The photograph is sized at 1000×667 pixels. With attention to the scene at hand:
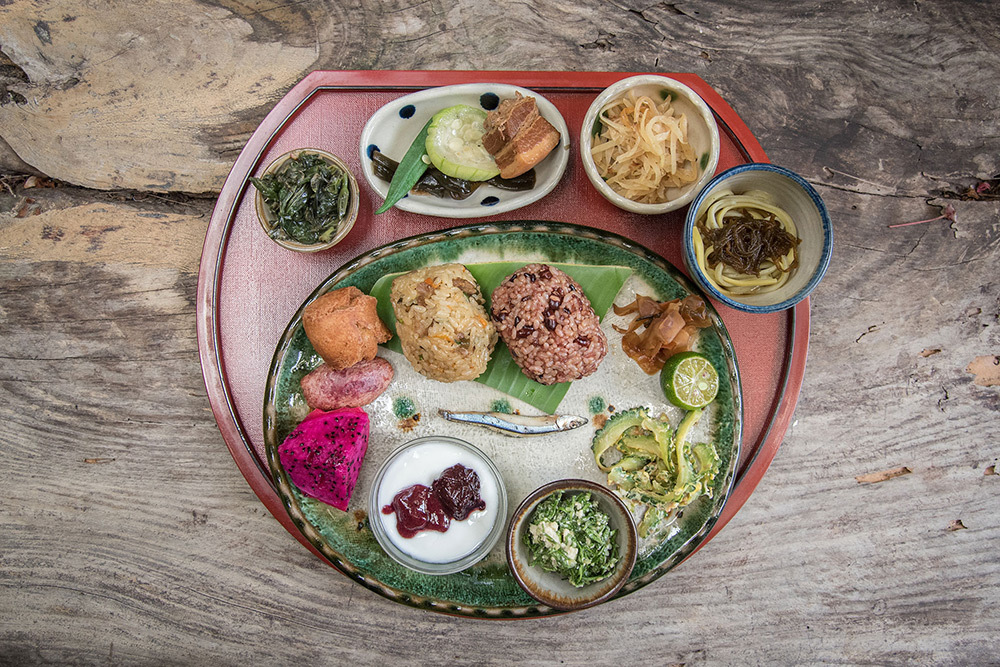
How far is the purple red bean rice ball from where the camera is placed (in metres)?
2.69

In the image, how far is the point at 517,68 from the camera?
3449 mm

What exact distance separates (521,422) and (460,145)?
1421 millimetres

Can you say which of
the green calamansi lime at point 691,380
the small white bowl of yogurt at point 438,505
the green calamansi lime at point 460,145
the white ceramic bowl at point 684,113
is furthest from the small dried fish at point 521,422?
the green calamansi lime at point 460,145

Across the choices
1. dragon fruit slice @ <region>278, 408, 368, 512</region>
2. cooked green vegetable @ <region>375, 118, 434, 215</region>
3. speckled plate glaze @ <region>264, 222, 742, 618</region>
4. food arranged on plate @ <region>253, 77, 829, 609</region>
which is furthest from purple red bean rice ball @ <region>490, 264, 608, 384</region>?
dragon fruit slice @ <region>278, 408, 368, 512</region>

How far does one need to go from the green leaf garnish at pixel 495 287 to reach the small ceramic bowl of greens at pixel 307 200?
1.22 ft

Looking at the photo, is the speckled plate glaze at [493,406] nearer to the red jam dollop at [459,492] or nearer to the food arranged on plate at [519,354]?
the food arranged on plate at [519,354]

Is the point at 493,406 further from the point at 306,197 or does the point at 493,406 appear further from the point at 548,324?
the point at 306,197

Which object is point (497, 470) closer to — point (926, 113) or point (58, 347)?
point (58, 347)

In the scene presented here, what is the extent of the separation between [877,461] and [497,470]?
233cm

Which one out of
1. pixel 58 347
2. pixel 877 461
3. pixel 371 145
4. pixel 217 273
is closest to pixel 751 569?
pixel 877 461

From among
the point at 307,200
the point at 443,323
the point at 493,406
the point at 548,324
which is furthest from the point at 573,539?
the point at 307,200

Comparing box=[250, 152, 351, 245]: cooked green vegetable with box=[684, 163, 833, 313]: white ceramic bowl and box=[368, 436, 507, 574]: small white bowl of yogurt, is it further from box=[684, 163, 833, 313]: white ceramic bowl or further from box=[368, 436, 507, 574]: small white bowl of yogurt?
box=[684, 163, 833, 313]: white ceramic bowl

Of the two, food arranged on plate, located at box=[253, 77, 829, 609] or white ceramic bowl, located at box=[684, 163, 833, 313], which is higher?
white ceramic bowl, located at box=[684, 163, 833, 313]

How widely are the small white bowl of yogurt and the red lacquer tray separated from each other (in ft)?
2.10
